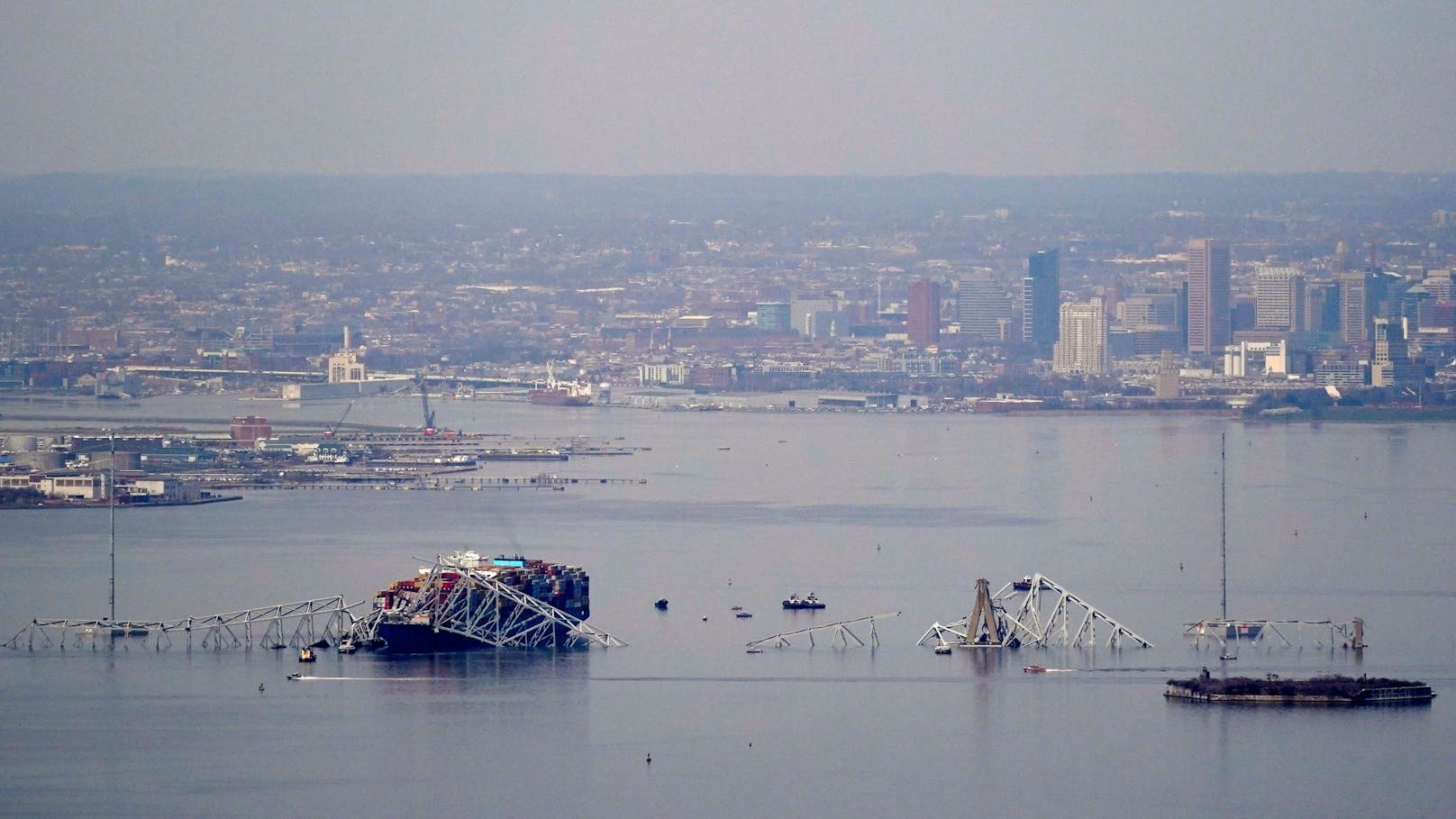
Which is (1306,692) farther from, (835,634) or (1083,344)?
(1083,344)

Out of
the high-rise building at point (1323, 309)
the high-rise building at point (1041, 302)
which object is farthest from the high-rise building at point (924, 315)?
the high-rise building at point (1323, 309)

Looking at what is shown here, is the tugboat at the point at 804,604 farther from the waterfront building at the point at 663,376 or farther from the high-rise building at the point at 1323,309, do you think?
the high-rise building at the point at 1323,309

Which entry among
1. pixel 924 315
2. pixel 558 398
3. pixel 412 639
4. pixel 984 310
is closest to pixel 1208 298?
pixel 984 310

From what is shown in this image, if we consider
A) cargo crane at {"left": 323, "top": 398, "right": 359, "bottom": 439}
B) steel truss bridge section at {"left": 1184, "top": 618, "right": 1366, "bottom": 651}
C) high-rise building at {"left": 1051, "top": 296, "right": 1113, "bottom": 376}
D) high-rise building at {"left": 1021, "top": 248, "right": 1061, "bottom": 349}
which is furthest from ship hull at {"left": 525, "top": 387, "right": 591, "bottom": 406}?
steel truss bridge section at {"left": 1184, "top": 618, "right": 1366, "bottom": 651}

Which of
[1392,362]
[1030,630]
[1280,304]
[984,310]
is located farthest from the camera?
[984,310]

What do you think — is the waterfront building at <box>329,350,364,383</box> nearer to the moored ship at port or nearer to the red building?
the moored ship at port

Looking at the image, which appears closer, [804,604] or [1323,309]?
[804,604]

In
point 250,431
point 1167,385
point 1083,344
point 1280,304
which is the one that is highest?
point 1280,304
